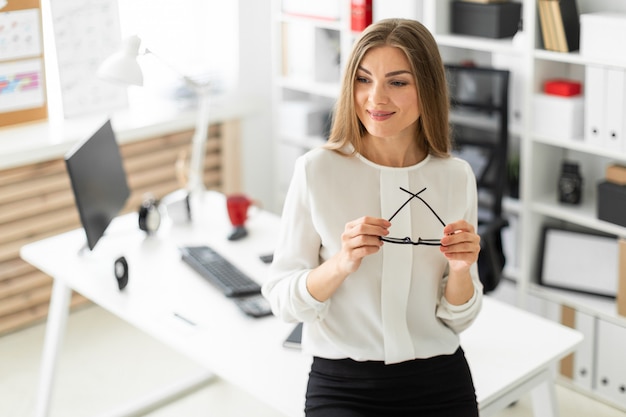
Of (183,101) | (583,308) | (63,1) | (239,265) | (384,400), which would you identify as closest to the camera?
(384,400)

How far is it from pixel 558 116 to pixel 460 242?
1609mm

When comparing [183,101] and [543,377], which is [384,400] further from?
[183,101]

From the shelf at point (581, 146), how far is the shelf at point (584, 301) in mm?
543

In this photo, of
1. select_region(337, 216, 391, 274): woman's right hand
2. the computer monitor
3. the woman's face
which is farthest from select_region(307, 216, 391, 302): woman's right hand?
the computer monitor

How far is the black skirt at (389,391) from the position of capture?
6.44 feet

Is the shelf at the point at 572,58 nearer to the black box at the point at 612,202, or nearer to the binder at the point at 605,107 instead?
the binder at the point at 605,107

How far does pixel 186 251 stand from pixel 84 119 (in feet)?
4.74

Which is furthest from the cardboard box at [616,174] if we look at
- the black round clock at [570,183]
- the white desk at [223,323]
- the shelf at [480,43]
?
the white desk at [223,323]

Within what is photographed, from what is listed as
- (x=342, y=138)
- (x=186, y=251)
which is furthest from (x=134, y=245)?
(x=342, y=138)

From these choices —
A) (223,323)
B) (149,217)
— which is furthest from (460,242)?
(149,217)

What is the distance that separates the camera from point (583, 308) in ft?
11.0

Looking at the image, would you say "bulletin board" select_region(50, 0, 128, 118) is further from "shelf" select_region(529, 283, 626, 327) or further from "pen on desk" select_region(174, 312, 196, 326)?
"shelf" select_region(529, 283, 626, 327)

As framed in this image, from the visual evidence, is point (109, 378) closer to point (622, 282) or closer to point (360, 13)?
point (360, 13)

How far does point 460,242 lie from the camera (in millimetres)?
1836
